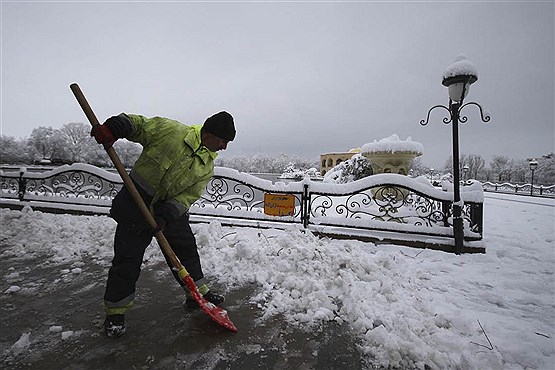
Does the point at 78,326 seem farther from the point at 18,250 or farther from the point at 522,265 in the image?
the point at 522,265

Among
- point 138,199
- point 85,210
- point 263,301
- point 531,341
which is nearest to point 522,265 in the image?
point 531,341

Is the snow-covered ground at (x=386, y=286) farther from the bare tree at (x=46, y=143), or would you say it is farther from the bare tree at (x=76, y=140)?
the bare tree at (x=46, y=143)

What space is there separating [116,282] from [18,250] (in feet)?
9.84

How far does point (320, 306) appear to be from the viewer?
2.60 metres

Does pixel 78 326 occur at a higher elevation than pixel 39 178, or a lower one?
lower

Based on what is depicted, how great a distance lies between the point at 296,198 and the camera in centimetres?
563

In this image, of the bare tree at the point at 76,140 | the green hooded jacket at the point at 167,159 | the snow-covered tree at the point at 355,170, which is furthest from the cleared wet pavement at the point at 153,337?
the bare tree at the point at 76,140

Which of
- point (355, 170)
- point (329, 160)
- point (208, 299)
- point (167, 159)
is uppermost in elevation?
point (329, 160)

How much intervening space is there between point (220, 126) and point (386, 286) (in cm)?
241

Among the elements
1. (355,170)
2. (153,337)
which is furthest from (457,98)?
(355,170)

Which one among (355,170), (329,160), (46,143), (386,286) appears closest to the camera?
(386,286)

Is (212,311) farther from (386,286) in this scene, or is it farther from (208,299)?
(386,286)

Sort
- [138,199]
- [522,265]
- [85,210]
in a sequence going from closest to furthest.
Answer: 1. [138,199]
2. [522,265]
3. [85,210]

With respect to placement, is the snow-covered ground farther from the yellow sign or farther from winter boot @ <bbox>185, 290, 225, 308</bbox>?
the yellow sign
